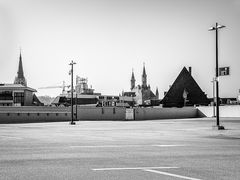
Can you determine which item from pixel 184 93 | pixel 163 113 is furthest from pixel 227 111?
pixel 184 93

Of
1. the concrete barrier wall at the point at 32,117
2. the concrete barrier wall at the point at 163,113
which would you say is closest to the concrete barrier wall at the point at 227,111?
the concrete barrier wall at the point at 163,113

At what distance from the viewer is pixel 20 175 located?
7.64 m

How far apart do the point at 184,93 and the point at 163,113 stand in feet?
90.7

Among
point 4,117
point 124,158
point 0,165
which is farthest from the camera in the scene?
point 4,117

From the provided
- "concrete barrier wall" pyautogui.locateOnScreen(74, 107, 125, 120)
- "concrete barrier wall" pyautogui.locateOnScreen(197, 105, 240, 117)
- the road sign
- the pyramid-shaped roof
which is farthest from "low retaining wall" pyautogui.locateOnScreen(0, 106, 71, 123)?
the road sign

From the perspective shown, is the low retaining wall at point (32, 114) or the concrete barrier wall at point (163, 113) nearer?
the low retaining wall at point (32, 114)

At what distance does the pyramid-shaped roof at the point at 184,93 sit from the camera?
302 ft

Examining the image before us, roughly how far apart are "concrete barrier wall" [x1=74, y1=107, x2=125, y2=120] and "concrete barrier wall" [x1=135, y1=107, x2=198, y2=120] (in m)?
3.09

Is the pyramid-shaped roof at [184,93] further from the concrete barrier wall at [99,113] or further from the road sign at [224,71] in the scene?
the road sign at [224,71]

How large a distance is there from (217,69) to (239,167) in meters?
17.5

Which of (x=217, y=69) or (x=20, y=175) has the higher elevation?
(x=217, y=69)

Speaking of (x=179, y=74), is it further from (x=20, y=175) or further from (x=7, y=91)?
(x=20, y=175)

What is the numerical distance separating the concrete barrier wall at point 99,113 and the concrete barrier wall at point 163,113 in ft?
10.1

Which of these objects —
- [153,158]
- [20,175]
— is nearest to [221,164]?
[153,158]
